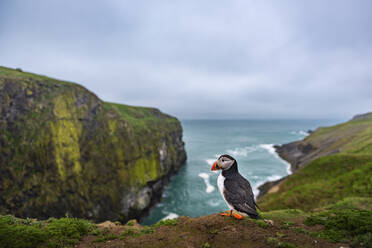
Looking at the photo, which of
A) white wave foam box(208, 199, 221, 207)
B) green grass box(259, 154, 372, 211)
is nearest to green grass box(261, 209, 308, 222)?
green grass box(259, 154, 372, 211)

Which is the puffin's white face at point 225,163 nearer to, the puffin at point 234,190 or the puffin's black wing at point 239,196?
the puffin at point 234,190

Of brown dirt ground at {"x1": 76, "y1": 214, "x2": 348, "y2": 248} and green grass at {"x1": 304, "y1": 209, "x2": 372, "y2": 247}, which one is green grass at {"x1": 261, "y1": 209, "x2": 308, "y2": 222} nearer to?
green grass at {"x1": 304, "y1": 209, "x2": 372, "y2": 247}

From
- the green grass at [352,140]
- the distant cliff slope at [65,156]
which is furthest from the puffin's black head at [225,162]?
A: the green grass at [352,140]

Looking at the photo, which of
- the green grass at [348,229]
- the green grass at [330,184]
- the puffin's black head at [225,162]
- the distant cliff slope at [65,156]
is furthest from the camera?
the distant cliff slope at [65,156]

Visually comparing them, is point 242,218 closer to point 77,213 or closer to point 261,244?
point 261,244

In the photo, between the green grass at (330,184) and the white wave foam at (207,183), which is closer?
the green grass at (330,184)

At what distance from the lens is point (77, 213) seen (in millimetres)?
27859

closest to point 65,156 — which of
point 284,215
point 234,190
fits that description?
point 234,190

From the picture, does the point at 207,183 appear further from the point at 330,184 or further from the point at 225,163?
the point at 225,163

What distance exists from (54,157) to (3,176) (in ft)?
20.2

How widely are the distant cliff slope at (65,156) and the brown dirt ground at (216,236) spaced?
88.4 feet

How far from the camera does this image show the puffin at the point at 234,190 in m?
6.38

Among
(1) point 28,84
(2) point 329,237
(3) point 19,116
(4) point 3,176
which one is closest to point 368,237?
(2) point 329,237

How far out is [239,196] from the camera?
6.39 metres
